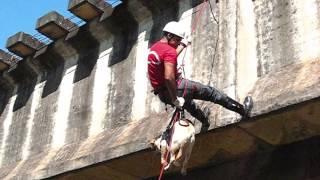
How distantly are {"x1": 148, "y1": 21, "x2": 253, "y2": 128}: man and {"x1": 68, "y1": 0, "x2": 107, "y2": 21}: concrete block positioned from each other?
3852 mm

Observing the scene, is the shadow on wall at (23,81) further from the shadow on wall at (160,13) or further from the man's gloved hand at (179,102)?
the man's gloved hand at (179,102)

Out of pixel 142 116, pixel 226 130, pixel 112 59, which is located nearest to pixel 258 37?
pixel 226 130

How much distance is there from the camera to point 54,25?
39.9 ft

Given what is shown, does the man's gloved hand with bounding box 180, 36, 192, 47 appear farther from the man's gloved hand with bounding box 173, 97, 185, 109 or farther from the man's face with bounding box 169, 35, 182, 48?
the man's gloved hand with bounding box 173, 97, 185, 109

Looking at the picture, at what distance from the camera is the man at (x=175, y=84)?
7.43m

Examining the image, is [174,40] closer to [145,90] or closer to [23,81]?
Result: [145,90]

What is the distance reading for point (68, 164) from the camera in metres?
9.79

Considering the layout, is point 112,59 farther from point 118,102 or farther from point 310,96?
point 310,96

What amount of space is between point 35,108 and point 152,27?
10.8ft

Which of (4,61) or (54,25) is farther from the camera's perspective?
(4,61)

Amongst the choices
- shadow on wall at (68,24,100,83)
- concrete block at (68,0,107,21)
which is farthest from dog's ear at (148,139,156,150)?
concrete block at (68,0,107,21)

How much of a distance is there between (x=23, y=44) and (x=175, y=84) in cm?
622

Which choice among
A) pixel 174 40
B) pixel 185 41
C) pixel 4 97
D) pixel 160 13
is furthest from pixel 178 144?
pixel 4 97

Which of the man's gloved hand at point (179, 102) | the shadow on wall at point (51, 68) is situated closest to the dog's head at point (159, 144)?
the man's gloved hand at point (179, 102)
